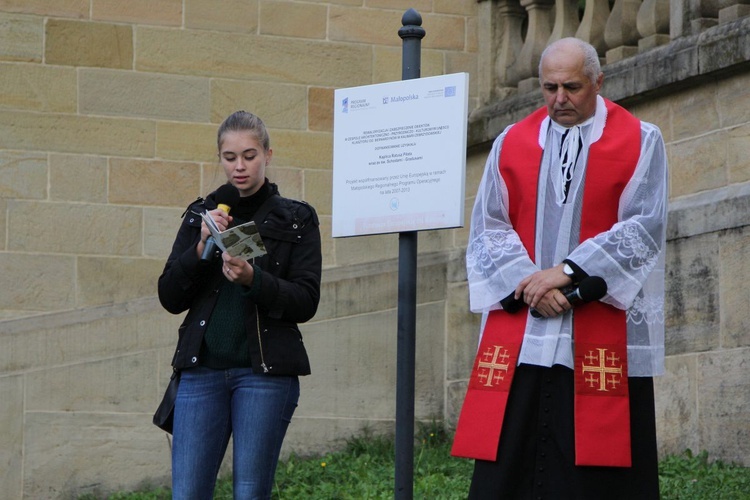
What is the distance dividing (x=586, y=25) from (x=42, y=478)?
3981 mm

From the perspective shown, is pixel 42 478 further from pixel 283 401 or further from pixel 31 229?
pixel 283 401

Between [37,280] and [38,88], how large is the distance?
1.10 m

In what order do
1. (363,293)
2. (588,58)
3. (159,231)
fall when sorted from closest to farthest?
(588,58) < (159,231) < (363,293)

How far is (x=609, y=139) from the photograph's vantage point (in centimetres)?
504

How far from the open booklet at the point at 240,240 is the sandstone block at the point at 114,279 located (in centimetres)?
380

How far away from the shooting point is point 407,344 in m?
5.33

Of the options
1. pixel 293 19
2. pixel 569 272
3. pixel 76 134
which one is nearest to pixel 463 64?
pixel 293 19

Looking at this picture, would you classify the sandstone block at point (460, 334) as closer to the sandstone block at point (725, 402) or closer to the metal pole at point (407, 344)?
the sandstone block at point (725, 402)

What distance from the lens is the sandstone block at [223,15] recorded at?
28.7 feet

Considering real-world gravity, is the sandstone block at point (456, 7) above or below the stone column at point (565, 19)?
above

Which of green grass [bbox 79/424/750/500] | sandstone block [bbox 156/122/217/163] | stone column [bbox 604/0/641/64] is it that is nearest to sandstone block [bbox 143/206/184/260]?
sandstone block [bbox 156/122/217/163]

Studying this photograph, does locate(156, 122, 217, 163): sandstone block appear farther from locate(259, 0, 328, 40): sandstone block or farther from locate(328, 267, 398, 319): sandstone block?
locate(328, 267, 398, 319): sandstone block

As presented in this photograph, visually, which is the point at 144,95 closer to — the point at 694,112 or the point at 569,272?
the point at 694,112

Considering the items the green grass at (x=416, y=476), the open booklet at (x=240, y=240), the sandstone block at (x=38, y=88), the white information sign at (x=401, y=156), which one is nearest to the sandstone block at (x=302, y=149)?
the sandstone block at (x=38, y=88)
